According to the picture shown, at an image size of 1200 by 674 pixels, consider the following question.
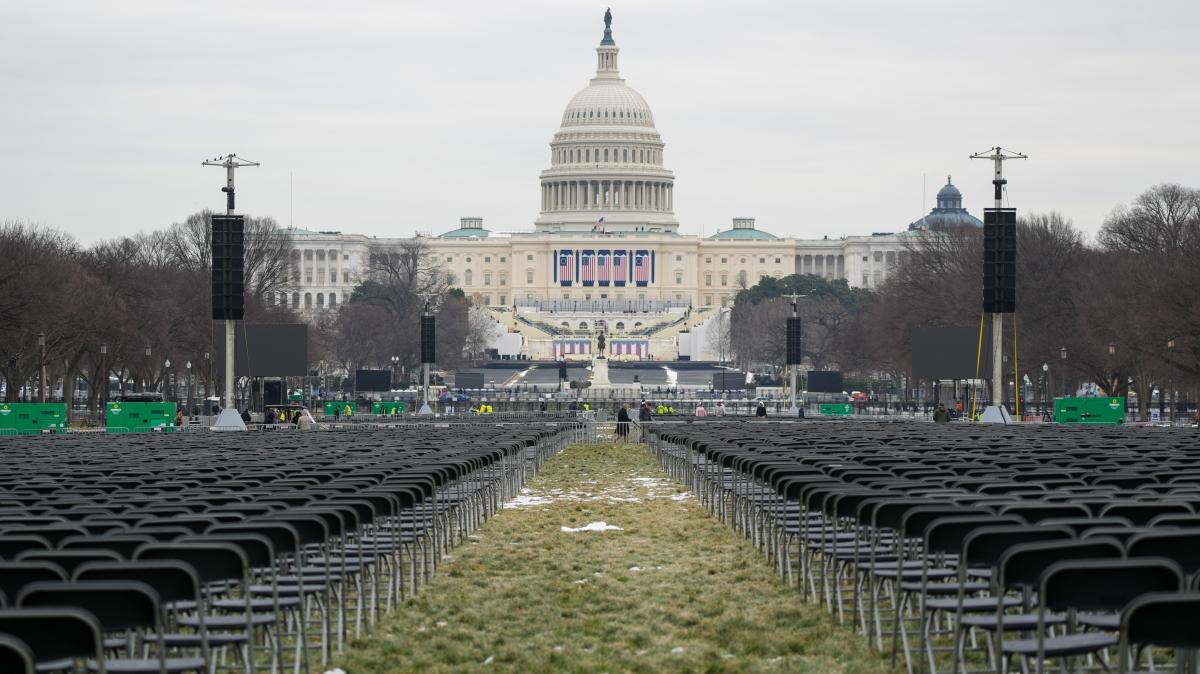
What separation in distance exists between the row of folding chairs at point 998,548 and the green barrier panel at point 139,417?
32149 mm

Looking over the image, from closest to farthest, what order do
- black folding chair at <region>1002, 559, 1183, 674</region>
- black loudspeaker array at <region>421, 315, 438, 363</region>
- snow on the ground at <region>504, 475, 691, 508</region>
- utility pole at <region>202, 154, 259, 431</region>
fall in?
black folding chair at <region>1002, 559, 1183, 674</region> → snow on the ground at <region>504, 475, 691, 508</region> → utility pole at <region>202, 154, 259, 431</region> → black loudspeaker array at <region>421, 315, 438, 363</region>

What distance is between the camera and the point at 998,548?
8.51 meters

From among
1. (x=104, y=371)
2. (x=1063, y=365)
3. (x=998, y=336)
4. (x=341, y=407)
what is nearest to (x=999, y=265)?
(x=998, y=336)

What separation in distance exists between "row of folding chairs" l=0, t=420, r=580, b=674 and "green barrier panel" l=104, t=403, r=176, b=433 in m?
29.2

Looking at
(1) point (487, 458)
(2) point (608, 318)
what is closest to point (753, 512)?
(1) point (487, 458)

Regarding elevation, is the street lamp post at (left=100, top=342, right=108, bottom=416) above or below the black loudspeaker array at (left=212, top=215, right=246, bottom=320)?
below

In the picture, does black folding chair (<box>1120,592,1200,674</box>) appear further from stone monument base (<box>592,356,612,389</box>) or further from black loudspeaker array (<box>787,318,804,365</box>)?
stone monument base (<box>592,356,612,389</box>)

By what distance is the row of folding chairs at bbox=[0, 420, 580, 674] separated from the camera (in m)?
7.04

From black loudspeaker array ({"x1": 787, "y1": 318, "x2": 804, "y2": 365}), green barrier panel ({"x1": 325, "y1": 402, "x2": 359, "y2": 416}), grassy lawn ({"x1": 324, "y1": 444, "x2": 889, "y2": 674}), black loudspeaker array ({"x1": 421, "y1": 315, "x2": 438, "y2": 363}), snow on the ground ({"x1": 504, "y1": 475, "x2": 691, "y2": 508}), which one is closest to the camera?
grassy lawn ({"x1": 324, "y1": 444, "x2": 889, "y2": 674})

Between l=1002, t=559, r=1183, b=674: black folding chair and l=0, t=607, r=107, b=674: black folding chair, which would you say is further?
l=1002, t=559, r=1183, b=674: black folding chair

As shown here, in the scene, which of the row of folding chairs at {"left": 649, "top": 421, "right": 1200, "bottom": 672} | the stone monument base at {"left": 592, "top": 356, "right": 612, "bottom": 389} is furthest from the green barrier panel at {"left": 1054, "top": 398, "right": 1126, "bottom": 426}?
the stone monument base at {"left": 592, "top": 356, "right": 612, "bottom": 389}

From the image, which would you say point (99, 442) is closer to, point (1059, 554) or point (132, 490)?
point (132, 490)

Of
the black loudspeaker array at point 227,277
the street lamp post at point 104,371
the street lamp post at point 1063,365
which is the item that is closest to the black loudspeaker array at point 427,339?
the street lamp post at point 104,371

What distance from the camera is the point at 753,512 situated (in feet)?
60.0
